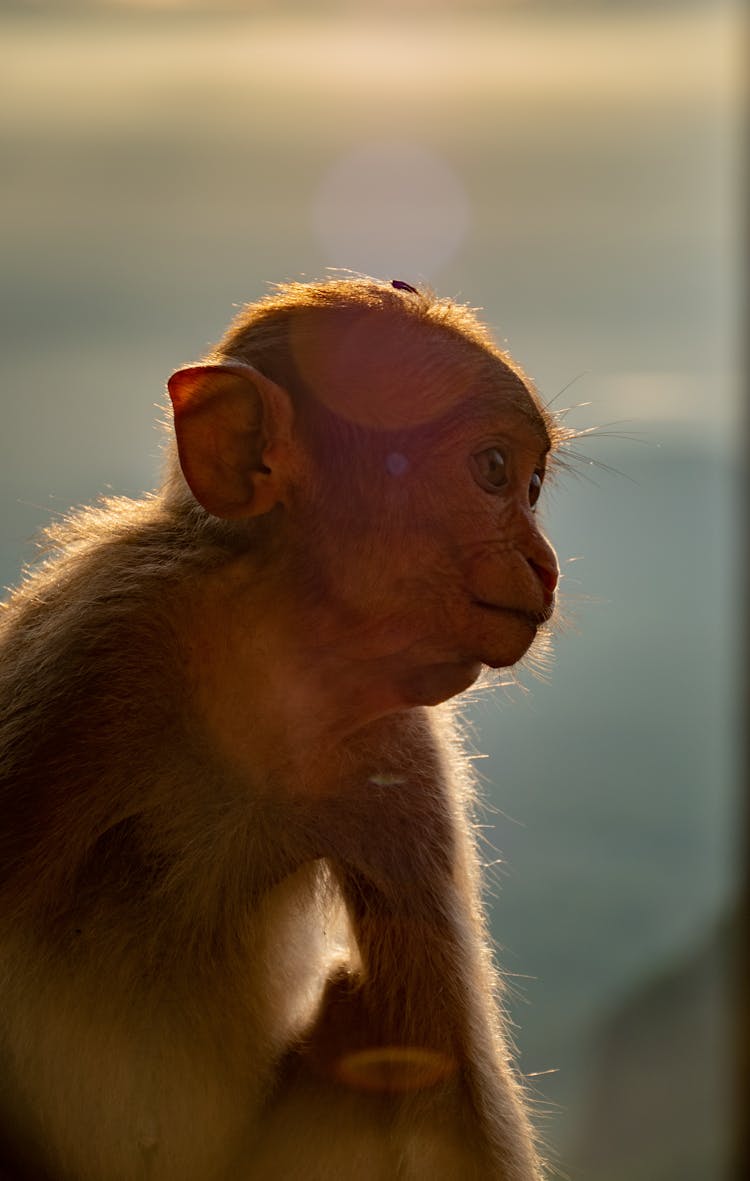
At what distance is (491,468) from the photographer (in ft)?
9.56

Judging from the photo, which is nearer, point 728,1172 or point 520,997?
point 520,997

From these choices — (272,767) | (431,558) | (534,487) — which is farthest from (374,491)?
(272,767)

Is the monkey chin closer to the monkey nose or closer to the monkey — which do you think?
the monkey

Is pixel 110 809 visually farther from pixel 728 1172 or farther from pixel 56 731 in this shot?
pixel 728 1172

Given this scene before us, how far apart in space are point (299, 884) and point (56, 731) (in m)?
0.59

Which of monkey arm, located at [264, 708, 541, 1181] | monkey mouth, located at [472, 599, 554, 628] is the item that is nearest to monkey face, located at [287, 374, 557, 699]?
monkey mouth, located at [472, 599, 554, 628]

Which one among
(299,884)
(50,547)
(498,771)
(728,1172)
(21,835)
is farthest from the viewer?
(728,1172)

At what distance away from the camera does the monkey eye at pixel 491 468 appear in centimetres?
288

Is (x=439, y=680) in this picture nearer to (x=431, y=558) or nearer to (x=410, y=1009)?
(x=431, y=558)

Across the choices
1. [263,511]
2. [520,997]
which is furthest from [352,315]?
[520,997]

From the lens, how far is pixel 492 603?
110 inches

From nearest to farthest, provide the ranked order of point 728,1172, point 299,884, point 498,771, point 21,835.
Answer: point 21,835 → point 299,884 → point 498,771 → point 728,1172

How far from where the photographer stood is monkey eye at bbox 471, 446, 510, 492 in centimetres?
288

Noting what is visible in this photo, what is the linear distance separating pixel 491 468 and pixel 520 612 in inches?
12.0
